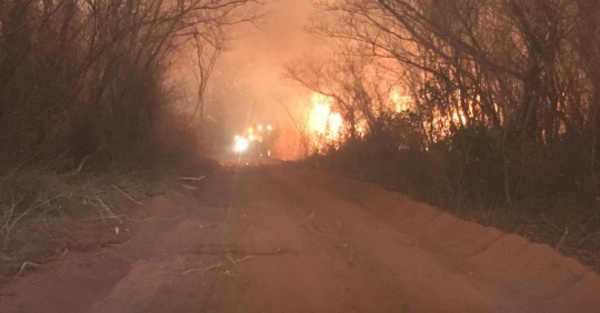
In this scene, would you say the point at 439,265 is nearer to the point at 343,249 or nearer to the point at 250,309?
the point at 343,249

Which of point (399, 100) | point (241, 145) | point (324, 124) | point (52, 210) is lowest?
point (52, 210)

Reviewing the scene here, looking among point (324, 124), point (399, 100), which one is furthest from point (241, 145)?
point (399, 100)

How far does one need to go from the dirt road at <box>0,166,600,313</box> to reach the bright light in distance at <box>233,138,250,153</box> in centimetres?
4776

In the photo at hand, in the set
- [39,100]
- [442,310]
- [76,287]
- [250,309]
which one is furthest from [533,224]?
[39,100]

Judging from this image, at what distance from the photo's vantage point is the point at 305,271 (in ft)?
28.6

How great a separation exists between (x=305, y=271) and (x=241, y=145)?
54964 millimetres

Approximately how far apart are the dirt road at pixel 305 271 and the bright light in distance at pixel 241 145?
47761mm

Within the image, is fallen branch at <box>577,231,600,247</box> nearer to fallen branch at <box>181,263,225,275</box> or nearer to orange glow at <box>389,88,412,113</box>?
fallen branch at <box>181,263,225,275</box>

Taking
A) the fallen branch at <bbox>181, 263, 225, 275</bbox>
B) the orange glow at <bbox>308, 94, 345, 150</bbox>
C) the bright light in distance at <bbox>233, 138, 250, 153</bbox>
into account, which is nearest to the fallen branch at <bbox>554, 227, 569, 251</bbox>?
the fallen branch at <bbox>181, 263, 225, 275</bbox>

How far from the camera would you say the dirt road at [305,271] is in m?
7.28

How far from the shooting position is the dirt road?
7.28 m

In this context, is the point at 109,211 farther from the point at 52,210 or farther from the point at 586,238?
the point at 586,238

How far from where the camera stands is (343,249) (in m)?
10.3

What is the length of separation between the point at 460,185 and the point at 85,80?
34.1 feet
